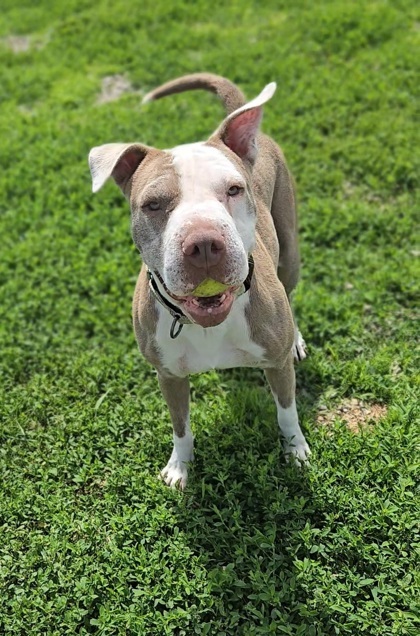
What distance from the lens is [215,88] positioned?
3881mm

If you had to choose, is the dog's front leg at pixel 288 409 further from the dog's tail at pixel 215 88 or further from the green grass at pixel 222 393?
the dog's tail at pixel 215 88

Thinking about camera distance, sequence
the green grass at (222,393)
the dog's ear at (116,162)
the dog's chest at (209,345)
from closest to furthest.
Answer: the dog's ear at (116,162)
the dog's chest at (209,345)
the green grass at (222,393)

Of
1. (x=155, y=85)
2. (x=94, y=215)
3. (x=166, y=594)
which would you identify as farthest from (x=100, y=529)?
(x=155, y=85)

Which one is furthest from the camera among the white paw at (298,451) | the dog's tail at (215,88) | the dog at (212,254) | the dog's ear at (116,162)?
the dog's tail at (215,88)

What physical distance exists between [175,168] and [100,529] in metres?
1.93

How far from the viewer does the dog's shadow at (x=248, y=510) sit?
306 centimetres

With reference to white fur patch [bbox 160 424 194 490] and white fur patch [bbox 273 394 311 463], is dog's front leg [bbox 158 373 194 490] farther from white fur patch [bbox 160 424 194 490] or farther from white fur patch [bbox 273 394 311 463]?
white fur patch [bbox 273 394 311 463]

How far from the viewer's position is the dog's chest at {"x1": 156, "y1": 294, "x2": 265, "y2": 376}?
2980 mm

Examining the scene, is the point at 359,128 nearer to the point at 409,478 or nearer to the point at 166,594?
the point at 409,478

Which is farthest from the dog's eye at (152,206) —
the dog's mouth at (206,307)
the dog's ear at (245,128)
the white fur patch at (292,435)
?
the white fur patch at (292,435)

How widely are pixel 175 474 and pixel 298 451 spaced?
2.22 feet

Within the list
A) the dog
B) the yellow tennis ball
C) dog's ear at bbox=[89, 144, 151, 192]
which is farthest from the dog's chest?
dog's ear at bbox=[89, 144, 151, 192]

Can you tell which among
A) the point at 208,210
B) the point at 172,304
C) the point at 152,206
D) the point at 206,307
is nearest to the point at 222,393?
the point at 172,304

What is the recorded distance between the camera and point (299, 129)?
6.02m
